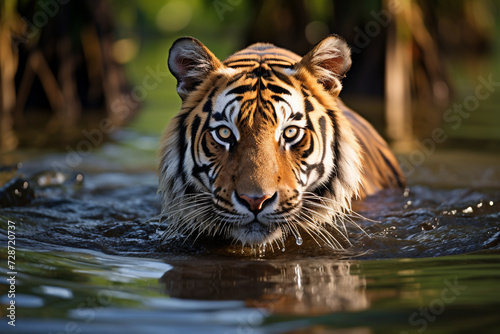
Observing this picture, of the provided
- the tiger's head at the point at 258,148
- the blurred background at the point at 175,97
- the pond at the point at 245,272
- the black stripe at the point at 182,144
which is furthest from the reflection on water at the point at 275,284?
the blurred background at the point at 175,97

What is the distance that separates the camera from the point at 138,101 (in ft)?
30.7

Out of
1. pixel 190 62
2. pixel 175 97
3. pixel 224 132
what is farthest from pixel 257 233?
pixel 175 97

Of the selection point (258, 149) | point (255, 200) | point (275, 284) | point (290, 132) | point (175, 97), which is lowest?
point (275, 284)

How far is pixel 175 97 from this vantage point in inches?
402

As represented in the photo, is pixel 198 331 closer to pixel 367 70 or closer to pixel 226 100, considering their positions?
pixel 226 100

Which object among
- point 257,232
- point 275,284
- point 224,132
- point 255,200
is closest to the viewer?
point 275,284

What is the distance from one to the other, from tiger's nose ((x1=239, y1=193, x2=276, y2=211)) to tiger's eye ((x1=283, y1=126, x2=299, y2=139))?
1.27ft

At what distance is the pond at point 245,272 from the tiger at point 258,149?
14cm

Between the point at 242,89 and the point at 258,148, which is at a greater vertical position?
the point at 242,89

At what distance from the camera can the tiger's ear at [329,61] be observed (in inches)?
128

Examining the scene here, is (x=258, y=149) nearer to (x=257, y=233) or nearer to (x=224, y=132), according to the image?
(x=224, y=132)

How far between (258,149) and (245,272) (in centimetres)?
49

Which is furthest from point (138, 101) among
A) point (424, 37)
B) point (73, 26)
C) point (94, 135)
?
point (424, 37)

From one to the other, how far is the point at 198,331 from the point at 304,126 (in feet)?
4.38
